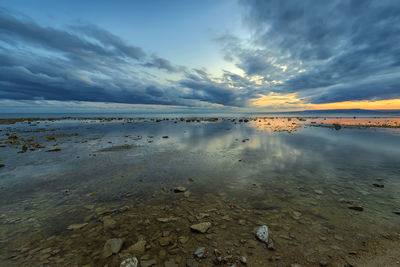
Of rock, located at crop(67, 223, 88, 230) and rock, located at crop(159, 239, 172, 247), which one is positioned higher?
rock, located at crop(159, 239, 172, 247)

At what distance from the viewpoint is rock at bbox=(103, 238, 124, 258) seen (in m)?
4.05

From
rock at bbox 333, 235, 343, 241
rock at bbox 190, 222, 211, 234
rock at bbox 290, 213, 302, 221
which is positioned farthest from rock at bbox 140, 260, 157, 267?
rock at bbox 333, 235, 343, 241

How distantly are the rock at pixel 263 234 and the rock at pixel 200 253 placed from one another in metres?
1.69

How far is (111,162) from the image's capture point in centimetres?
1166

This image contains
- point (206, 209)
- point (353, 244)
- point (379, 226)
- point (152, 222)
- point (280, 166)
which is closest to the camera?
point (353, 244)

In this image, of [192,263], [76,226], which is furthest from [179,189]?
[76,226]

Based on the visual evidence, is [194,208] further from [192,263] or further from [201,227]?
[192,263]

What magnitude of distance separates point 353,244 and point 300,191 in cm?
312

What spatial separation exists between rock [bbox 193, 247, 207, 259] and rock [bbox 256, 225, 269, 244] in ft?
5.53

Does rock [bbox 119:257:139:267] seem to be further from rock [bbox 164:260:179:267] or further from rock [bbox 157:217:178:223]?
rock [bbox 157:217:178:223]

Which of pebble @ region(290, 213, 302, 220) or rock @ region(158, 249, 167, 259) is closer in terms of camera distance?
rock @ region(158, 249, 167, 259)

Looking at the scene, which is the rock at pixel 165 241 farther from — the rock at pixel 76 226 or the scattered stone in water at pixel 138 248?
the rock at pixel 76 226

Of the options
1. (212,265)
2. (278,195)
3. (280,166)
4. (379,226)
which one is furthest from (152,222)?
(280,166)

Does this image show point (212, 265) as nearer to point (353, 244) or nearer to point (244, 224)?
point (244, 224)
